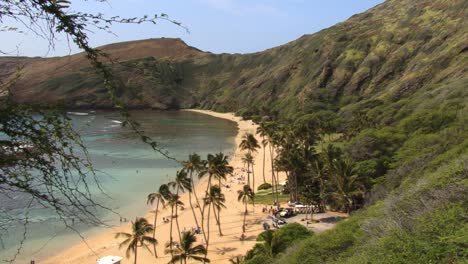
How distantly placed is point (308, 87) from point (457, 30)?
44.5 m

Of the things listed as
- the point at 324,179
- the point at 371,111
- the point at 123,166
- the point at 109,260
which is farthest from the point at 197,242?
the point at 371,111

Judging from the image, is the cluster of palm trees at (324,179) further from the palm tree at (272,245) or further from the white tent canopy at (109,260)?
the white tent canopy at (109,260)

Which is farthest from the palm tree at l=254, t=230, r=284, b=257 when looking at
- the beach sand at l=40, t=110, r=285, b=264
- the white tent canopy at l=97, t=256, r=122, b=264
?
the white tent canopy at l=97, t=256, r=122, b=264

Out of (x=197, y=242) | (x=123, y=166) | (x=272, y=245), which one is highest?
(x=272, y=245)

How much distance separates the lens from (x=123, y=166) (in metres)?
66.2

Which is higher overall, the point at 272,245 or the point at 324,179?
the point at 324,179

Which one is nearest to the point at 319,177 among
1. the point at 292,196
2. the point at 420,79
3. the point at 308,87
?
the point at 292,196

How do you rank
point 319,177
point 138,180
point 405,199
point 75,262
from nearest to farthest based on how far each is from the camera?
1. point 405,199
2. point 75,262
3. point 319,177
4. point 138,180

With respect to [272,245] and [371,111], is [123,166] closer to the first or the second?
[272,245]

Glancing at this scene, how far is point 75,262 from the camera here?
111ft

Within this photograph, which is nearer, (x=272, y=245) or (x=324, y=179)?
(x=272, y=245)

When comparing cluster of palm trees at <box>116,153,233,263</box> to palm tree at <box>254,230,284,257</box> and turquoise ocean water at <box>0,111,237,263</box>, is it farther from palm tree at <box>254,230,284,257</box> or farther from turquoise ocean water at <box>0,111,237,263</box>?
palm tree at <box>254,230,284,257</box>

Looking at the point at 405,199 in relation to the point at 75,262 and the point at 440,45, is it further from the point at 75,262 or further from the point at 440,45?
the point at 440,45

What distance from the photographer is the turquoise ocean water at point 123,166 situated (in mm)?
35909
